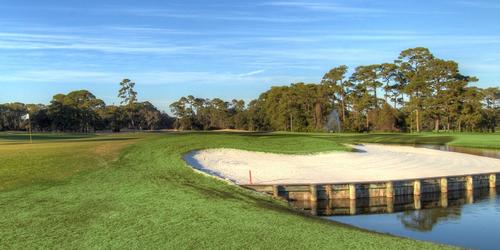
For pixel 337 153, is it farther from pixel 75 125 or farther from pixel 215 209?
pixel 75 125

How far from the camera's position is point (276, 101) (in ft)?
367

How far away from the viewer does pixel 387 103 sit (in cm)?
9188

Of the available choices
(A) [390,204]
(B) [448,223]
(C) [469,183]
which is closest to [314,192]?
(A) [390,204]

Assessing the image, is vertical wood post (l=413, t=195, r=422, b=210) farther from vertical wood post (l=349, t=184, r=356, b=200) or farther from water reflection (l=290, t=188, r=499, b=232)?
vertical wood post (l=349, t=184, r=356, b=200)

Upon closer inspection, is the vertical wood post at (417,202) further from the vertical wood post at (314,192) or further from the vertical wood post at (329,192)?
the vertical wood post at (314,192)

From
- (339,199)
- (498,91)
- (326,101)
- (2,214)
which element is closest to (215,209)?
(2,214)

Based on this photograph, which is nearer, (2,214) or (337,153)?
(2,214)

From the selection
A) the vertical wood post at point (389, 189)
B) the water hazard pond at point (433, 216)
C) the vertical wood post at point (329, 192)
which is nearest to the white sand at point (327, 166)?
the vertical wood post at point (329, 192)

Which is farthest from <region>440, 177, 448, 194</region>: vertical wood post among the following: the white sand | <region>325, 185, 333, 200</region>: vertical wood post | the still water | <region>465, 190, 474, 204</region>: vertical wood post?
<region>325, 185, 333, 200</region>: vertical wood post

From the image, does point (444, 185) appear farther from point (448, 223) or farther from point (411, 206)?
point (448, 223)

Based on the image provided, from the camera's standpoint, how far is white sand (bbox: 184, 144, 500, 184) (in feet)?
70.6

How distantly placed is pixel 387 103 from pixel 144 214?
87.1 meters

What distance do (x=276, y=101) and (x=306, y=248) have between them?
103992 mm

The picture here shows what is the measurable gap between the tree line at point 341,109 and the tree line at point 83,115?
197 mm
